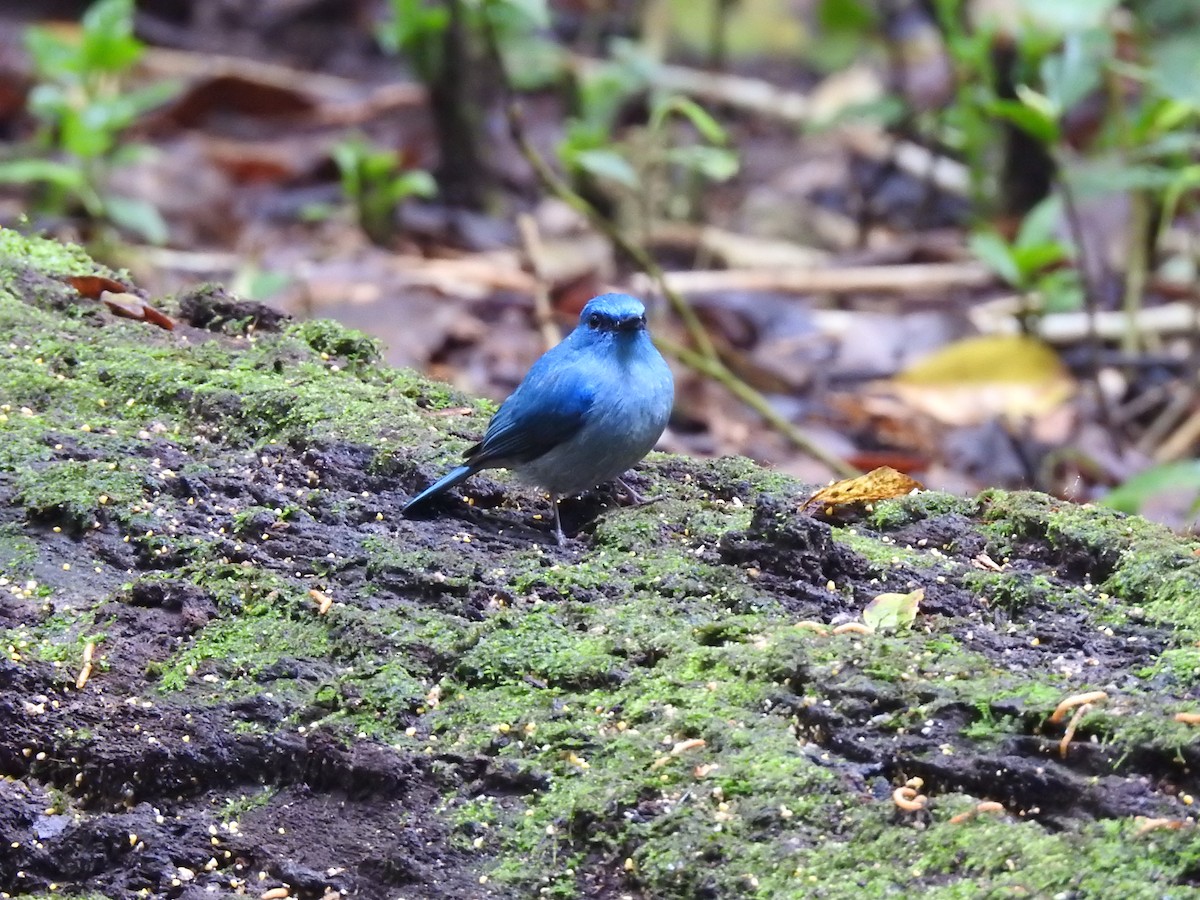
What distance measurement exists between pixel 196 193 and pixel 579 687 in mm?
6070

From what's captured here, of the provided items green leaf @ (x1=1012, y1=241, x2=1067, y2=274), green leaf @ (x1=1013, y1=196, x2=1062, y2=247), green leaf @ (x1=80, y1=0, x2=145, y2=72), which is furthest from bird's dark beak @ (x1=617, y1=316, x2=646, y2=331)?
green leaf @ (x1=80, y1=0, x2=145, y2=72)

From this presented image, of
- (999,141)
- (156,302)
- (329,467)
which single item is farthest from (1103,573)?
(999,141)

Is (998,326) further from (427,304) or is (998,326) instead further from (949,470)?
(427,304)

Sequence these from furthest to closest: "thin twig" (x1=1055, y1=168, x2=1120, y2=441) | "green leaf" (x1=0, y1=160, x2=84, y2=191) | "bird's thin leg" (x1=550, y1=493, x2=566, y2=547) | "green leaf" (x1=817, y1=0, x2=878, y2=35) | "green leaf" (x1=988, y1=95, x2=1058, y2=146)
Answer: "green leaf" (x1=817, y1=0, x2=878, y2=35) → "green leaf" (x1=0, y1=160, x2=84, y2=191) → "thin twig" (x1=1055, y1=168, x2=1120, y2=441) → "green leaf" (x1=988, y1=95, x2=1058, y2=146) → "bird's thin leg" (x1=550, y1=493, x2=566, y2=547)

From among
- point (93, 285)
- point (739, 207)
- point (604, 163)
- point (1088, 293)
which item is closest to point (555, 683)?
point (93, 285)

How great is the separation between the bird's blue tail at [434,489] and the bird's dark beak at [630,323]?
0.47 m

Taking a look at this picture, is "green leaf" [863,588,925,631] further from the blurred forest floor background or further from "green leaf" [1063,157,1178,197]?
"green leaf" [1063,157,1178,197]

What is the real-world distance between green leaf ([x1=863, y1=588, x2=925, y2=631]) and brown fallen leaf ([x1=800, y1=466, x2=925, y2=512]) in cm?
42

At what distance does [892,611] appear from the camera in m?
2.46

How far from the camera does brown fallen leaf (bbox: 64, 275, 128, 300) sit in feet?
12.4

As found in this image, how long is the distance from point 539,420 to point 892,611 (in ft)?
2.93

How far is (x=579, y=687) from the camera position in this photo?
235 cm

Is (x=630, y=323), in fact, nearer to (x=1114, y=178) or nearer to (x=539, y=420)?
(x=539, y=420)

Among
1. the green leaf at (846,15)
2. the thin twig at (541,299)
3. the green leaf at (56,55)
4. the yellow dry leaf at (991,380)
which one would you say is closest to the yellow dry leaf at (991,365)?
the yellow dry leaf at (991,380)
